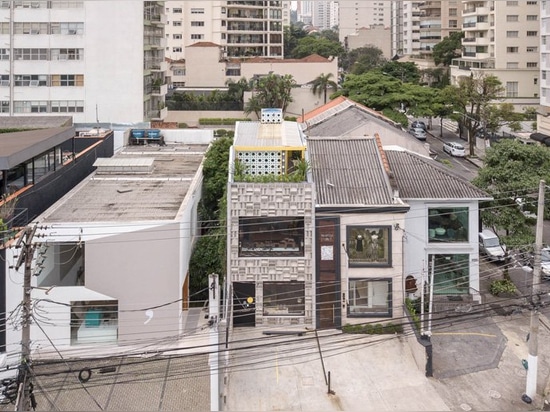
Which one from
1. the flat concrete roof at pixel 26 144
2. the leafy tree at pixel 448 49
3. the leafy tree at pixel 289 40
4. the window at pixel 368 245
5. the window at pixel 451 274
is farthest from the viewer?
the leafy tree at pixel 289 40

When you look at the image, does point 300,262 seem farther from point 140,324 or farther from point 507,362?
point 507,362

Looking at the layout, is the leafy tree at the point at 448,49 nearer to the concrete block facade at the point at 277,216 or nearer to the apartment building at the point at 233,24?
the apartment building at the point at 233,24

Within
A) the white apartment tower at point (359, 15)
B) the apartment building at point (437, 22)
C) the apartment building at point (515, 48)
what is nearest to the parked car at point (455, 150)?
the apartment building at point (515, 48)

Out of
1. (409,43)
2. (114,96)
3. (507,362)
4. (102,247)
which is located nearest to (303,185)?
(102,247)

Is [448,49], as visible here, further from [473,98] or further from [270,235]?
[270,235]

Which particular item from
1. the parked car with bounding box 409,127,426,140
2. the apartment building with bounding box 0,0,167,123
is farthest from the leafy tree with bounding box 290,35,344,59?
the apartment building with bounding box 0,0,167,123

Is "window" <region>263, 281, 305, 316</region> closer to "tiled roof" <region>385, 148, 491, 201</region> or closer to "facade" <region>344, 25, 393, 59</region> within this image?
"tiled roof" <region>385, 148, 491, 201</region>

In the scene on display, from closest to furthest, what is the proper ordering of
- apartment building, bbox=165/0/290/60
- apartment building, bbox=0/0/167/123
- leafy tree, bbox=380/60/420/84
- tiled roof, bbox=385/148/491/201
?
1. tiled roof, bbox=385/148/491/201
2. apartment building, bbox=0/0/167/123
3. leafy tree, bbox=380/60/420/84
4. apartment building, bbox=165/0/290/60
